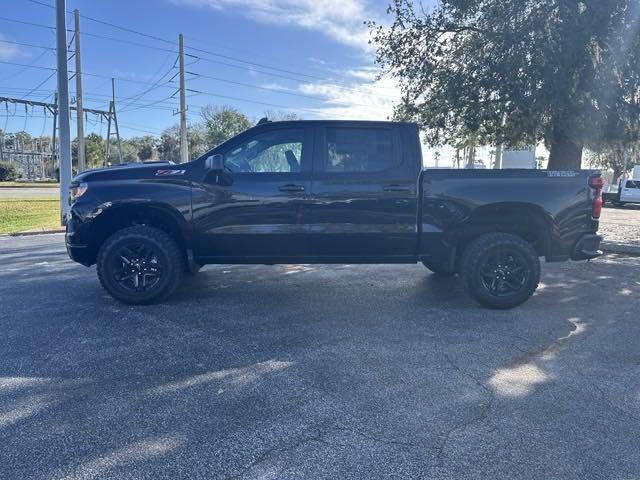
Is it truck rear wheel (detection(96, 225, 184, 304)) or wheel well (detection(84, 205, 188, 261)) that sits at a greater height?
wheel well (detection(84, 205, 188, 261))

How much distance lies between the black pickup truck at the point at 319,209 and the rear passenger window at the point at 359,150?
0.04 ft

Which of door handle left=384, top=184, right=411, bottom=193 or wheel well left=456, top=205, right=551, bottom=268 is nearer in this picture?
door handle left=384, top=184, right=411, bottom=193

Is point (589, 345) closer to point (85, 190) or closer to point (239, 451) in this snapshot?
point (239, 451)

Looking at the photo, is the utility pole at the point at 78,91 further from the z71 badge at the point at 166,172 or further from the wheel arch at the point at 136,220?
the z71 badge at the point at 166,172

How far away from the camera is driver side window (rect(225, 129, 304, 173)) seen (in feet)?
17.1

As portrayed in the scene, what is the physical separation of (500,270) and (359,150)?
6.89 ft

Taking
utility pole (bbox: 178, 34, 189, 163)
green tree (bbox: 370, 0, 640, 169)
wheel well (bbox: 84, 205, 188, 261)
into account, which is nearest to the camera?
wheel well (bbox: 84, 205, 188, 261)

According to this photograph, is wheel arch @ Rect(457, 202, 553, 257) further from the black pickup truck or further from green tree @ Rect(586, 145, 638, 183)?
green tree @ Rect(586, 145, 638, 183)

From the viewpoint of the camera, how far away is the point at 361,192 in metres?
5.17

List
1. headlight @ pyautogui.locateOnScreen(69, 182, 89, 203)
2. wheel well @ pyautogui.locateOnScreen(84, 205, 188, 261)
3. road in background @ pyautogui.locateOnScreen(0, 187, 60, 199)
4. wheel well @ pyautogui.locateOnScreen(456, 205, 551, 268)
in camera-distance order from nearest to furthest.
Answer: headlight @ pyautogui.locateOnScreen(69, 182, 89, 203) → wheel well @ pyautogui.locateOnScreen(84, 205, 188, 261) → wheel well @ pyautogui.locateOnScreen(456, 205, 551, 268) → road in background @ pyautogui.locateOnScreen(0, 187, 60, 199)

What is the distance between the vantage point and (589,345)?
431 centimetres

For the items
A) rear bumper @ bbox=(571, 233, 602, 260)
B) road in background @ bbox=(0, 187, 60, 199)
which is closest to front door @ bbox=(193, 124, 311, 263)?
rear bumper @ bbox=(571, 233, 602, 260)

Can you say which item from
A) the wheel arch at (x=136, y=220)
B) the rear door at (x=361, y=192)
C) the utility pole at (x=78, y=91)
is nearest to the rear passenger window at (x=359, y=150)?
the rear door at (x=361, y=192)

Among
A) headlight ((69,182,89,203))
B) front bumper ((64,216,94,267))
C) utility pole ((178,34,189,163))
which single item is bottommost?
front bumper ((64,216,94,267))
